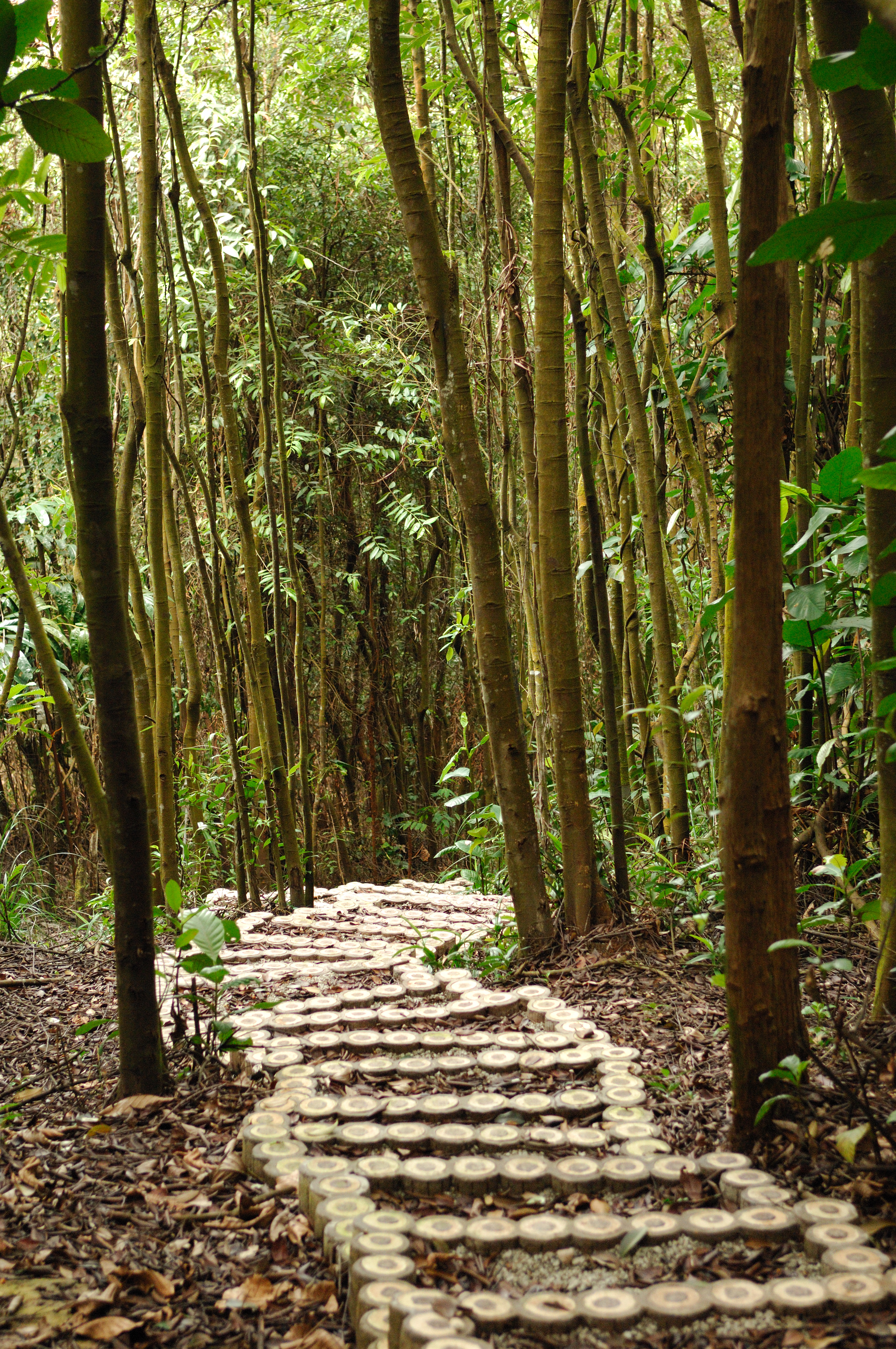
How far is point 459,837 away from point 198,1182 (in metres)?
3.99

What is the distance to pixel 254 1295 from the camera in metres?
1.02

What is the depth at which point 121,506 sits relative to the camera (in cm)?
242

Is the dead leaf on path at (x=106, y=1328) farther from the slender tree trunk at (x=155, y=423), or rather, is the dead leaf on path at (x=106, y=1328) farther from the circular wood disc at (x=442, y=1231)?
the slender tree trunk at (x=155, y=423)

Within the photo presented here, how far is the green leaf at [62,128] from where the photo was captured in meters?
1.04

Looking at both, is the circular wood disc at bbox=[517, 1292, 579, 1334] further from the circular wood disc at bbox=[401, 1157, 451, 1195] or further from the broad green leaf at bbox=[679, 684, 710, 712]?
the broad green leaf at bbox=[679, 684, 710, 712]

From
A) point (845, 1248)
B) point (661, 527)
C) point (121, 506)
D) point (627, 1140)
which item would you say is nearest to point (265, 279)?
point (121, 506)

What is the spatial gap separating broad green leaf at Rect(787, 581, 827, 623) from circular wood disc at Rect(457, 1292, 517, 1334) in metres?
1.30

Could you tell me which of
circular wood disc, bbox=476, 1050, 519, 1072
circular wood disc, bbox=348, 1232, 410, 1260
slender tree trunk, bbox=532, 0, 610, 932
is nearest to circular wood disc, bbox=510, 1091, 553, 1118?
circular wood disc, bbox=476, 1050, 519, 1072

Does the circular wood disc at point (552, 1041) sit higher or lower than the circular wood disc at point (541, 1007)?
higher

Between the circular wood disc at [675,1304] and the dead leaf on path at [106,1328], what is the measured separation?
50cm

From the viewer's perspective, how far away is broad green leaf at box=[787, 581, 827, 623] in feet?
6.02

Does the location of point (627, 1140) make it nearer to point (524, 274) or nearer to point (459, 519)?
point (459, 519)

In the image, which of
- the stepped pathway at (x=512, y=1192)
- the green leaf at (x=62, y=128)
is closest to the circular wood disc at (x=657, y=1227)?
the stepped pathway at (x=512, y=1192)

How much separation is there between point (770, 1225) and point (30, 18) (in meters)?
1.48
